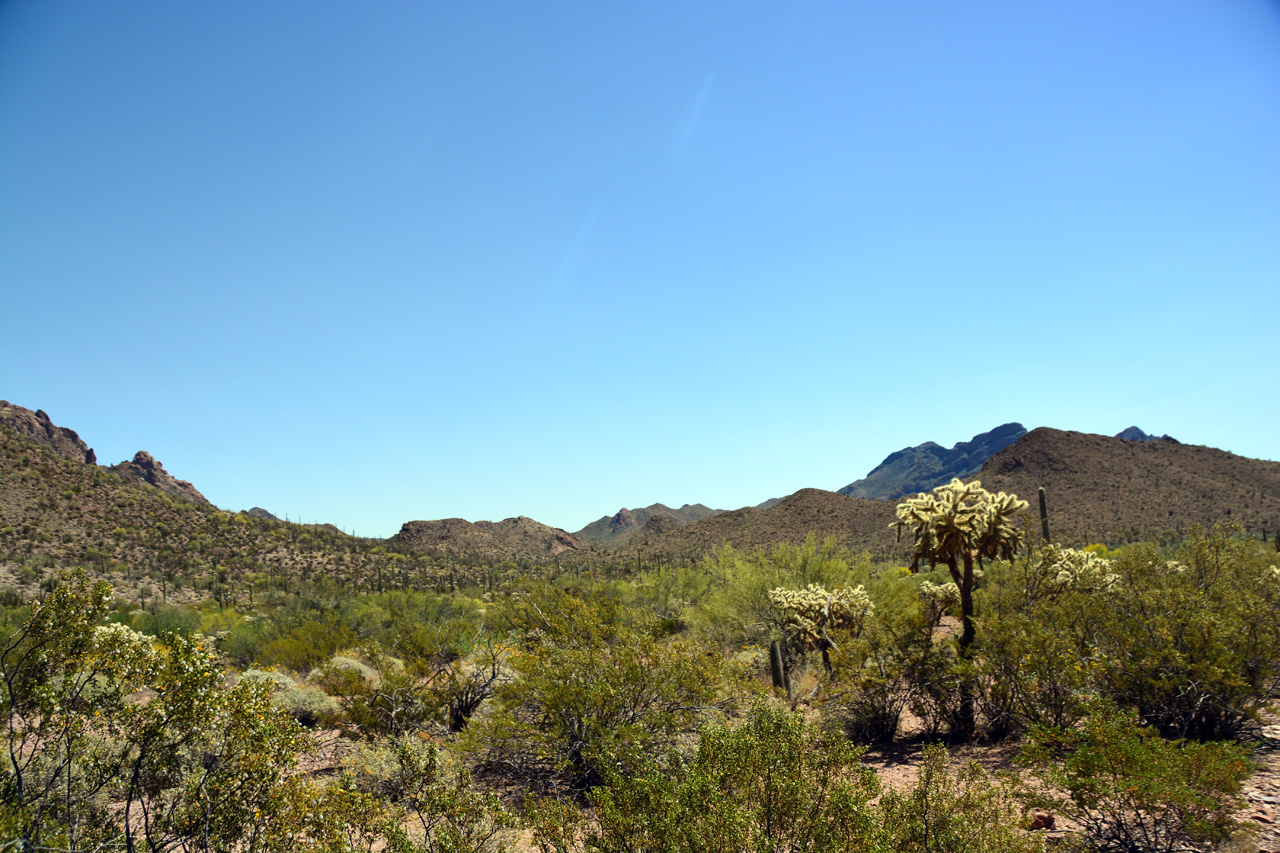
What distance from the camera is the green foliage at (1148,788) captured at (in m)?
4.94

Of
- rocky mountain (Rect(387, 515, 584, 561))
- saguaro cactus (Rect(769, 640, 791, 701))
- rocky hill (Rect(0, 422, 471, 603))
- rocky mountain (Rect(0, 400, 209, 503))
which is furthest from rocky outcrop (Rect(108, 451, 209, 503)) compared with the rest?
saguaro cactus (Rect(769, 640, 791, 701))

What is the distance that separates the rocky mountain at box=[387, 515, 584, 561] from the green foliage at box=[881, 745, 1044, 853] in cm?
6865

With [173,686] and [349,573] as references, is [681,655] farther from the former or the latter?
[349,573]

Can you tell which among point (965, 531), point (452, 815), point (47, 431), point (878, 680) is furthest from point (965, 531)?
point (47, 431)

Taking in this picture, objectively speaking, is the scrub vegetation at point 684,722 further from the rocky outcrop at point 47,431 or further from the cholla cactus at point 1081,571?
the rocky outcrop at point 47,431

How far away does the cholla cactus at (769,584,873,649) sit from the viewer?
15.1m

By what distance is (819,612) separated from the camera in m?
15.6

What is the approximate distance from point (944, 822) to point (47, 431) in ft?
477

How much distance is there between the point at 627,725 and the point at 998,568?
10377 millimetres

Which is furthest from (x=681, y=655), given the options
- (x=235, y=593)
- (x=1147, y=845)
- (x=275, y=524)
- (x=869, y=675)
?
(x=275, y=524)

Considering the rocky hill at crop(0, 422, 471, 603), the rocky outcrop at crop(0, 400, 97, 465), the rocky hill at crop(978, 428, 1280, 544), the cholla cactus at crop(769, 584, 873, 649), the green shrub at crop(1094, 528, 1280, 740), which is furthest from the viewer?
the rocky outcrop at crop(0, 400, 97, 465)

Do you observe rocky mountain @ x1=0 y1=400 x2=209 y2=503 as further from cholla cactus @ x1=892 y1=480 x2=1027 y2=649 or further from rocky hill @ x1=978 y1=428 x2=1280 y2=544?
rocky hill @ x1=978 y1=428 x2=1280 y2=544

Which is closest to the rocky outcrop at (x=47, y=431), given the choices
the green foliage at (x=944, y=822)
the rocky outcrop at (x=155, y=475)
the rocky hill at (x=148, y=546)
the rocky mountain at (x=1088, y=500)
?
the rocky outcrop at (x=155, y=475)

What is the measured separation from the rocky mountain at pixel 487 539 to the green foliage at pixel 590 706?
63208 millimetres
